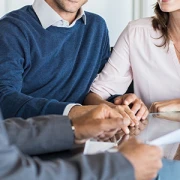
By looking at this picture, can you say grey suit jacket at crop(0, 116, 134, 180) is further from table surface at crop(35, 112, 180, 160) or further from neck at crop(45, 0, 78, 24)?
neck at crop(45, 0, 78, 24)

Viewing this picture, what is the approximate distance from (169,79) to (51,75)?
1.54 feet

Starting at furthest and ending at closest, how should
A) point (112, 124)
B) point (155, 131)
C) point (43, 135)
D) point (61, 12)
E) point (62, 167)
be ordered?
point (61, 12) < point (155, 131) < point (112, 124) < point (43, 135) < point (62, 167)

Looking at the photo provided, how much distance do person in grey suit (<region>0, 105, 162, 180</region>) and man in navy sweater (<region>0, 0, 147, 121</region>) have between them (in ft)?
1.32

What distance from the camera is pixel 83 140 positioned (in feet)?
3.42

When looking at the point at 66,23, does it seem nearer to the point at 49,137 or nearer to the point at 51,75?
the point at 51,75

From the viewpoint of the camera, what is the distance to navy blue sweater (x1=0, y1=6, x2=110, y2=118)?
149cm

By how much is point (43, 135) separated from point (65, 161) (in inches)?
8.9

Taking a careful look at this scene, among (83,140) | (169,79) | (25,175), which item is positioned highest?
(25,175)

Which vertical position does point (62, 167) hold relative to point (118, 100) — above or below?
above

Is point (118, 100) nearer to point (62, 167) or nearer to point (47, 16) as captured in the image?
point (47, 16)

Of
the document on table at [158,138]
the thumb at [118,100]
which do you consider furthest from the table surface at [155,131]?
the thumb at [118,100]

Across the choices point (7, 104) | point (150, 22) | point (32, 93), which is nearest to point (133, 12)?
point (150, 22)

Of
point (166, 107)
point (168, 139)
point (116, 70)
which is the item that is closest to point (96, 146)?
point (168, 139)

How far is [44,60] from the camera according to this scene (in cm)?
163
